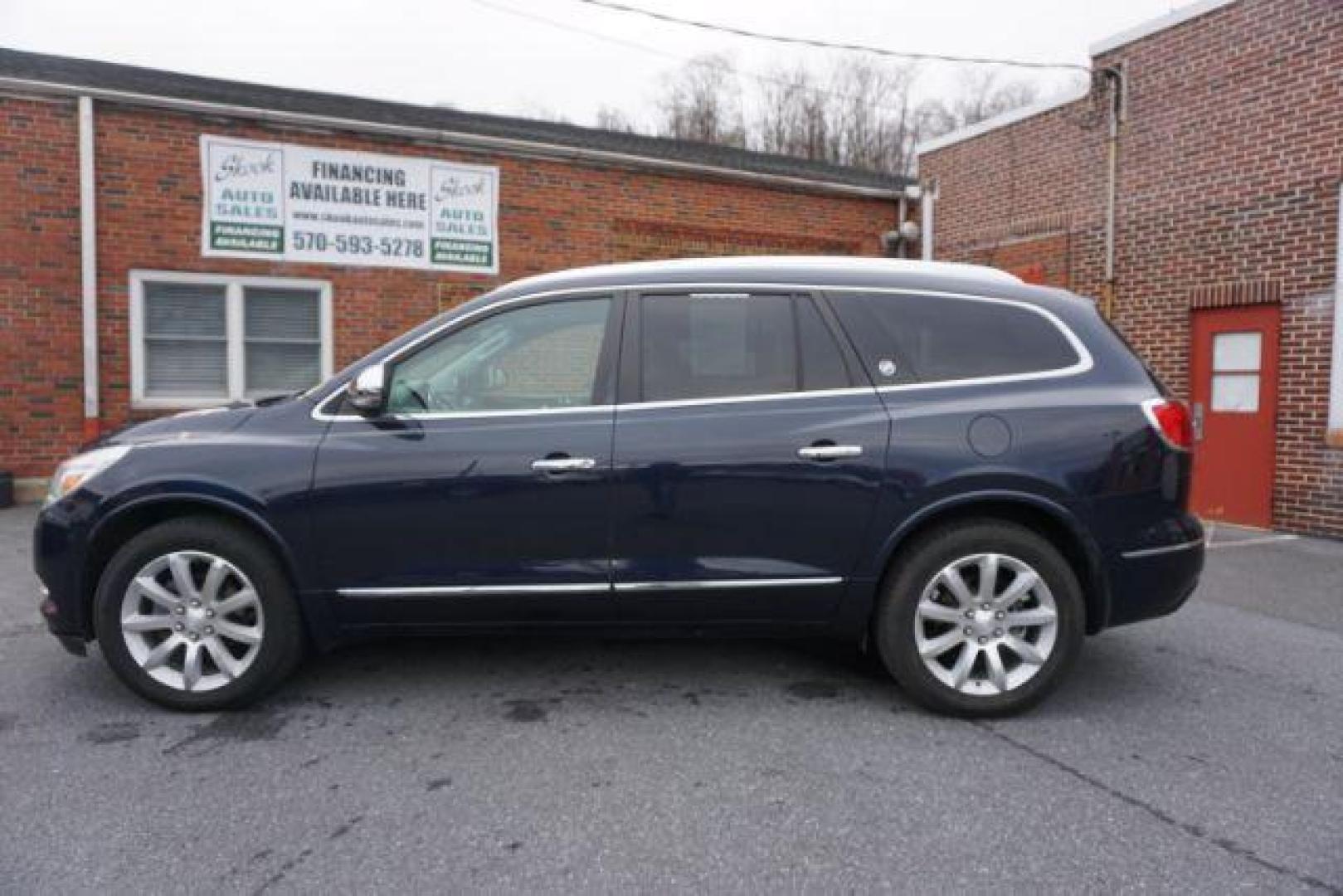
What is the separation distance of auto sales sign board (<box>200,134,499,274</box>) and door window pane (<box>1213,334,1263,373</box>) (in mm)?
7733

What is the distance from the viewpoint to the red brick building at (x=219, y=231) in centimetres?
858

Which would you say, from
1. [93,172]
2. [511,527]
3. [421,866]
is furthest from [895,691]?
[93,172]

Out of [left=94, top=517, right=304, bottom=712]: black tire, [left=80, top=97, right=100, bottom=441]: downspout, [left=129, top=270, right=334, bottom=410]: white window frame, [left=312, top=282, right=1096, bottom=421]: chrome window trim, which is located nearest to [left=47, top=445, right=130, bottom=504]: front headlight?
[left=94, top=517, right=304, bottom=712]: black tire

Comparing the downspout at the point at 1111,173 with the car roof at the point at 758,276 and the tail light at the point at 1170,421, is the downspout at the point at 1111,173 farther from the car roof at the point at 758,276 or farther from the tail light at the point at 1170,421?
the car roof at the point at 758,276

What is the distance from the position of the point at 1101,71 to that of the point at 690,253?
5.01 metres

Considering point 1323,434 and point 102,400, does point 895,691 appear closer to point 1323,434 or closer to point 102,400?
point 1323,434

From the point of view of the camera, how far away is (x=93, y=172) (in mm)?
8672

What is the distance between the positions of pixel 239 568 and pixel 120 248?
713cm

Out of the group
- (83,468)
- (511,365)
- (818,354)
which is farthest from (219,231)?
(818,354)

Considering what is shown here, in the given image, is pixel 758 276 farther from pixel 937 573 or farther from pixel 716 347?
pixel 937 573

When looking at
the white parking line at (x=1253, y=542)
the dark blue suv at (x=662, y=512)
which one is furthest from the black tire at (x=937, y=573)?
the white parking line at (x=1253, y=542)

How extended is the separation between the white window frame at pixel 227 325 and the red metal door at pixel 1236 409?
8886mm

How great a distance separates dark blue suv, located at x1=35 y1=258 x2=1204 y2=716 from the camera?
3.37 meters

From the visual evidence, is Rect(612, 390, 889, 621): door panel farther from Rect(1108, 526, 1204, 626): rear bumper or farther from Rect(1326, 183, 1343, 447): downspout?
Rect(1326, 183, 1343, 447): downspout
